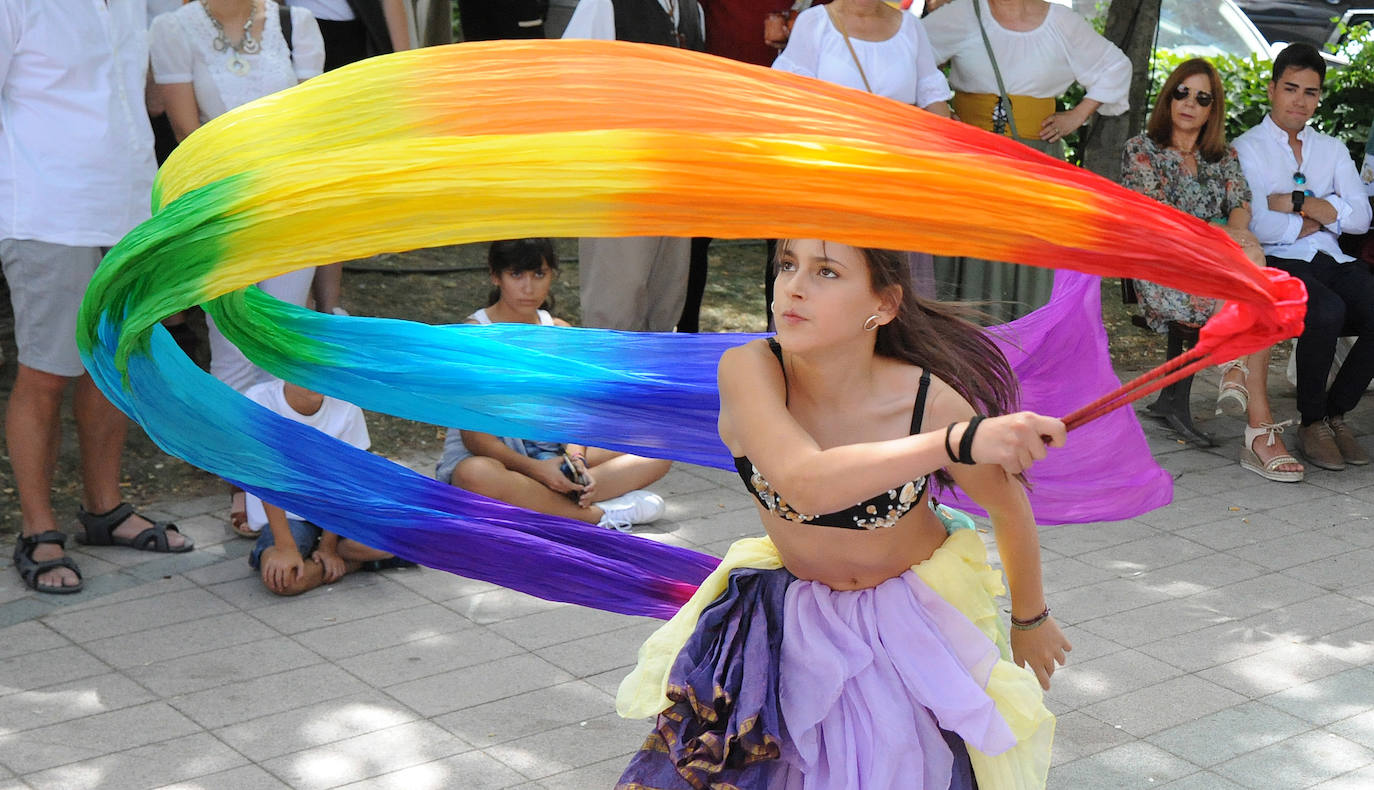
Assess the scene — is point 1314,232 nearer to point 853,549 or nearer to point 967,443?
point 853,549

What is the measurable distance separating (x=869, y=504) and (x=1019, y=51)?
4.59 m

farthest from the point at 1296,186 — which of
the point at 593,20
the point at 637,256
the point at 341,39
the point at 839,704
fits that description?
the point at 839,704

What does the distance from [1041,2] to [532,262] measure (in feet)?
10.00

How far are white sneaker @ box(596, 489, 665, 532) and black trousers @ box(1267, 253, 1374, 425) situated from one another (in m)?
3.14

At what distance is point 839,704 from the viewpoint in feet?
8.96

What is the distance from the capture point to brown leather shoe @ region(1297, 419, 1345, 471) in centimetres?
686

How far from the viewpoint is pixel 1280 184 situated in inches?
278

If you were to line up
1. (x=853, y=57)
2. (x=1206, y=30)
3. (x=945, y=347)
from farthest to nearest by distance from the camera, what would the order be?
(x=1206, y=30) < (x=853, y=57) < (x=945, y=347)

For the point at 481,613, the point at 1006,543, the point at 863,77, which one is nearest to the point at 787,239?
the point at 1006,543

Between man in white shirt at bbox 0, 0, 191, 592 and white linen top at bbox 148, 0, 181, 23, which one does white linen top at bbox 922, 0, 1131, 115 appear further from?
man in white shirt at bbox 0, 0, 191, 592

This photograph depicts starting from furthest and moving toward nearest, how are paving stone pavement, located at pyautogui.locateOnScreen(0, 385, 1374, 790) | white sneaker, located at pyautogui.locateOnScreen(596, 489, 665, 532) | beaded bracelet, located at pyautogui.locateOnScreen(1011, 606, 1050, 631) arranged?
white sneaker, located at pyautogui.locateOnScreen(596, 489, 665, 532) → paving stone pavement, located at pyautogui.locateOnScreen(0, 385, 1374, 790) → beaded bracelet, located at pyautogui.locateOnScreen(1011, 606, 1050, 631)

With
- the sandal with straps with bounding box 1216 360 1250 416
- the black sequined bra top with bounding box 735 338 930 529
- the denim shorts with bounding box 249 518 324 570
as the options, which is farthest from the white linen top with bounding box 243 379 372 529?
the sandal with straps with bounding box 1216 360 1250 416

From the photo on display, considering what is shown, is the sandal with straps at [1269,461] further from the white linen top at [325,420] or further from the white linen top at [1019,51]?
the white linen top at [325,420]

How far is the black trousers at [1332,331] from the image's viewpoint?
682 centimetres
